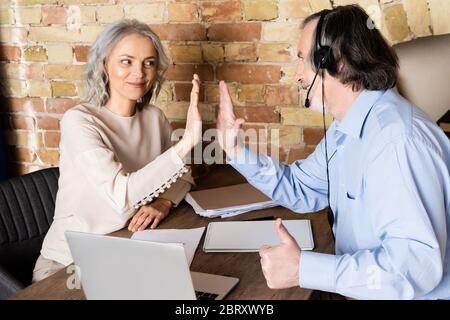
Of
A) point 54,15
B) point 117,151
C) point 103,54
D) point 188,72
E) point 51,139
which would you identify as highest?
point 54,15

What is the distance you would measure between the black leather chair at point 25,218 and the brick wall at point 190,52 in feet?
2.06

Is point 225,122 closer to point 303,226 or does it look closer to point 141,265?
point 303,226

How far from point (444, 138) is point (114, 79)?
109 cm

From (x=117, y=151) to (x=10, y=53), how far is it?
3.16ft

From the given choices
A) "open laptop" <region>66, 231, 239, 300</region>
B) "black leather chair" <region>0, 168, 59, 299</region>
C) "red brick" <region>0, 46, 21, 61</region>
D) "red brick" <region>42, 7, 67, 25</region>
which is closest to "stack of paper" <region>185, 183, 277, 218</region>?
"black leather chair" <region>0, 168, 59, 299</region>

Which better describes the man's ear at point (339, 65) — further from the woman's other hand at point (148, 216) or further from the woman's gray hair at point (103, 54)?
the woman's gray hair at point (103, 54)

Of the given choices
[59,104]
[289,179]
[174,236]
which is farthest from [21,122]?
[289,179]

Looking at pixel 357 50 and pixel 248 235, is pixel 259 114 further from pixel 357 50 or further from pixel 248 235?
pixel 357 50

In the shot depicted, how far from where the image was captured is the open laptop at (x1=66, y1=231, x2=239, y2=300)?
36.4 inches

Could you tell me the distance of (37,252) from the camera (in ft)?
5.82

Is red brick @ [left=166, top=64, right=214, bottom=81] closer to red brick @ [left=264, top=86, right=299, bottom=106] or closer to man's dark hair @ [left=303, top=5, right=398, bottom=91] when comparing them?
red brick @ [left=264, top=86, right=299, bottom=106]

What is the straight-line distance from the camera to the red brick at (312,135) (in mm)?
2059

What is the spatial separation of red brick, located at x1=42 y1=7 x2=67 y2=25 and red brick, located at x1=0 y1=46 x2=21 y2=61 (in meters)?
0.20

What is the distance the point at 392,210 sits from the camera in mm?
1017
